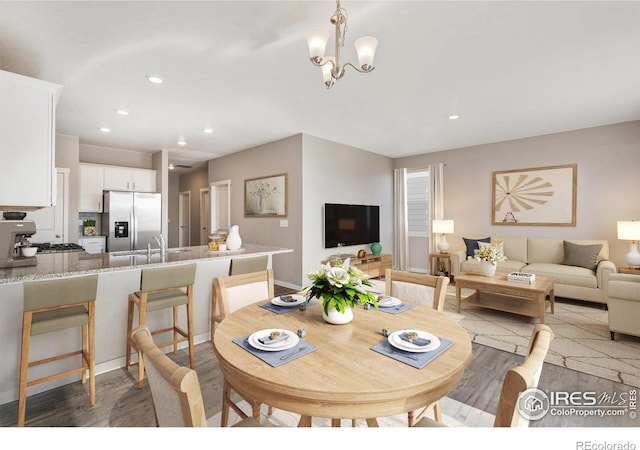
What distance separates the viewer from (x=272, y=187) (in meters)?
5.47

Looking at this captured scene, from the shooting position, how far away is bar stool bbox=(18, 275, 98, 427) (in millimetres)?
1801

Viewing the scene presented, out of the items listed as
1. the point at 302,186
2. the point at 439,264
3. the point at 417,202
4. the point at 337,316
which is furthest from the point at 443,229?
the point at 337,316

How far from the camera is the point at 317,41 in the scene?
69.1 inches

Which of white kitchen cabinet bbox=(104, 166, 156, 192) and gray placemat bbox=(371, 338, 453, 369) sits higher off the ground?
white kitchen cabinet bbox=(104, 166, 156, 192)

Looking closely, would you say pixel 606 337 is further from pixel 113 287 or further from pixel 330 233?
pixel 113 287

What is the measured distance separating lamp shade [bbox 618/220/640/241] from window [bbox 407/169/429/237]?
10.3ft

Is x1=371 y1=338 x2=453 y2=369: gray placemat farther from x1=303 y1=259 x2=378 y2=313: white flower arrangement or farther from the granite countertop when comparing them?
the granite countertop

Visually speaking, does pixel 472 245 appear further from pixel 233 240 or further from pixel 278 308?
pixel 278 308

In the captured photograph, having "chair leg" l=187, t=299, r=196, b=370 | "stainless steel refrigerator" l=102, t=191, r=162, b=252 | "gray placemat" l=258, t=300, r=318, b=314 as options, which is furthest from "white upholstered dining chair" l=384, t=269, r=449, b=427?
"stainless steel refrigerator" l=102, t=191, r=162, b=252

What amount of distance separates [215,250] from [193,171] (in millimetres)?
5817

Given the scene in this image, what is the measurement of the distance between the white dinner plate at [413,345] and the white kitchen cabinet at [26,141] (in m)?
2.90

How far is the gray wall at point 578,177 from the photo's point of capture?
448cm
